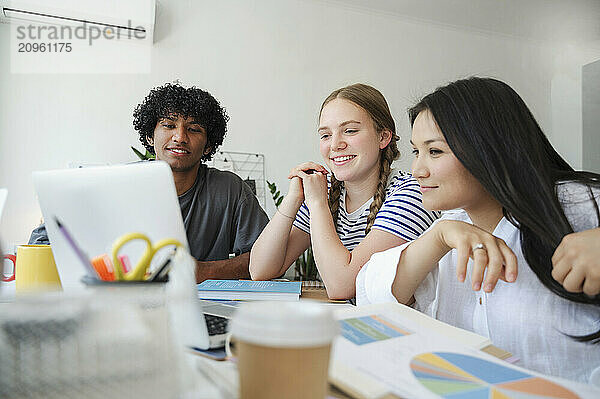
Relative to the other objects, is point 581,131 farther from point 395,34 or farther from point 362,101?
point 362,101

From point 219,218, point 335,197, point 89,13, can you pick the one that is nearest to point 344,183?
point 335,197

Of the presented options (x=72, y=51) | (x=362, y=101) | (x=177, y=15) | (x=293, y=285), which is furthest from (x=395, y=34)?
(x=293, y=285)

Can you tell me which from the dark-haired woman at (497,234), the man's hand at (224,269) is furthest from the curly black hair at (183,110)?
the dark-haired woman at (497,234)

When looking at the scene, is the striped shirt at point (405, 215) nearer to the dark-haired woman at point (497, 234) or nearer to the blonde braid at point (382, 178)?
the blonde braid at point (382, 178)

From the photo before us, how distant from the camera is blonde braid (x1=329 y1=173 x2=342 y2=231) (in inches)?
61.5

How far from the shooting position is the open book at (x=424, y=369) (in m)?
0.44

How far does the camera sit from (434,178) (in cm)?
97

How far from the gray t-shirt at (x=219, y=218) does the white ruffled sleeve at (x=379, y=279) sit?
3.36ft

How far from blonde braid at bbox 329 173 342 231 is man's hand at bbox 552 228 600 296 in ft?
2.95

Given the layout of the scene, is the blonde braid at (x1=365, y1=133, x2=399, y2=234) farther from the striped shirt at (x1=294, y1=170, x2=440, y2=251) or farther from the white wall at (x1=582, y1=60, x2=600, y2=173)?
the white wall at (x1=582, y1=60, x2=600, y2=173)

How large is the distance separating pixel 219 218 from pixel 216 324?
4.33 feet

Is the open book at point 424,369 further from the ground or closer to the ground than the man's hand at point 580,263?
closer to the ground

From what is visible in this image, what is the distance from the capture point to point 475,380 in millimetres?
467

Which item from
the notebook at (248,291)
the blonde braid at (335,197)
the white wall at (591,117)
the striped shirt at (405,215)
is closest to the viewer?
the notebook at (248,291)
